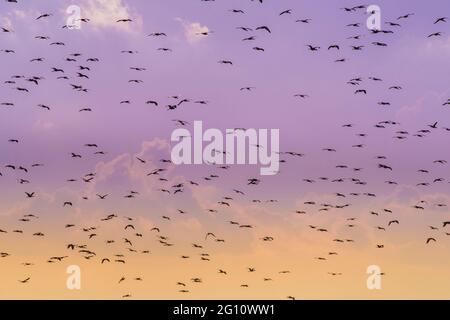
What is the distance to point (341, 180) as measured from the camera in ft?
165
